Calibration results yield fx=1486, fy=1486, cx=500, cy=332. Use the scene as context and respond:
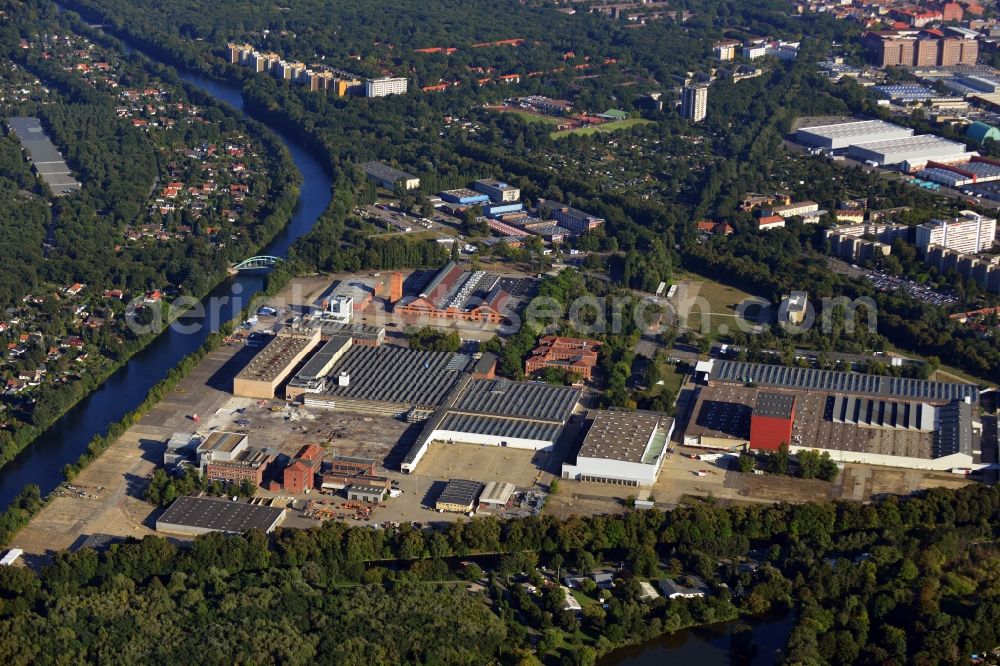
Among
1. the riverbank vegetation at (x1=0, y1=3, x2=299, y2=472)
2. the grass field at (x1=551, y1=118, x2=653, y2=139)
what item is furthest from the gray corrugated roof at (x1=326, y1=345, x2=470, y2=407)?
the grass field at (x1=551, y1=118, x2=653, y2=139)

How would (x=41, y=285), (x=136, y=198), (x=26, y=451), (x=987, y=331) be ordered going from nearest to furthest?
(x=26, y=451)
(x=987, y=331)
(x=41, y=285)
(x=136, y=198)

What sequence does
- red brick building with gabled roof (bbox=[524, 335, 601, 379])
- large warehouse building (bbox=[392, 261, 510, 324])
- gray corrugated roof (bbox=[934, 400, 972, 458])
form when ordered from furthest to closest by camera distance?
large warehouse building (bbox=[392, 261, 510, 324]), red brick building with gabled roof (bbox=[524, 335, 601, 379]), gray corrugated roof (bbox=[934, 400, 972, 458])

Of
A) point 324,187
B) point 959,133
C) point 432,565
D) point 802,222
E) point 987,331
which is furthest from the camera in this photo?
point 959,133

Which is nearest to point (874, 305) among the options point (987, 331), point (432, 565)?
point (987, 331)

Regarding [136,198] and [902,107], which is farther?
[902,107]

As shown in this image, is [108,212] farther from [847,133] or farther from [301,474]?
[847,133]

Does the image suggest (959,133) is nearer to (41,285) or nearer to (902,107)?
(902,107)

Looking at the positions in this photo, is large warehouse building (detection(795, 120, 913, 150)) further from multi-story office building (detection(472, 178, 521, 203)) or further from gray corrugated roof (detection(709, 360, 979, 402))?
gray corrugated roof (detection(709, 360, 979, 402))
